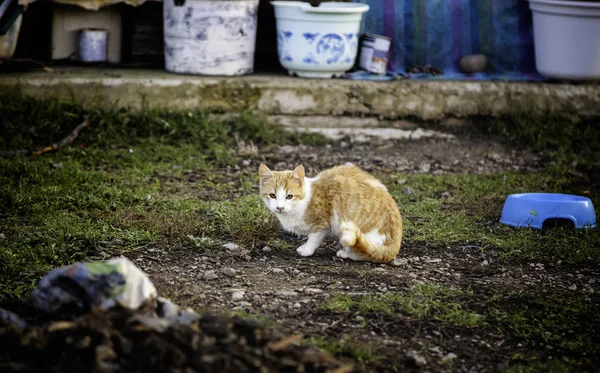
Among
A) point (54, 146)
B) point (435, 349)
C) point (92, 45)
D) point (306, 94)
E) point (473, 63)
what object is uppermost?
point (92, 45)

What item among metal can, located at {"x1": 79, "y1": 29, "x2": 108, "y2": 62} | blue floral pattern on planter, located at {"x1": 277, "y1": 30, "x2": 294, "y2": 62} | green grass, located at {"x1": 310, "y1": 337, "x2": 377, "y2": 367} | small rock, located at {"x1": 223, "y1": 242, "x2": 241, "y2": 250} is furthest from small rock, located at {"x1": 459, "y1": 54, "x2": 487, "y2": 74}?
green grass, located at {"x1": 310, "y1": 337, "x2": 377, "y2": 367}

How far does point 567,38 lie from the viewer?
21.5 feet

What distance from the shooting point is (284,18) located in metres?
6.62

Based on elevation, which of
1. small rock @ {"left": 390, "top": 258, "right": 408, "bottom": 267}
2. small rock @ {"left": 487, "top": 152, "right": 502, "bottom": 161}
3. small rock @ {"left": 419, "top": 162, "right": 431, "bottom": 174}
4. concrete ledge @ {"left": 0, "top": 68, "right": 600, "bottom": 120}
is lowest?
small rock @ {"left": 390, "top": 258, "right": 408, "bottom": 267}

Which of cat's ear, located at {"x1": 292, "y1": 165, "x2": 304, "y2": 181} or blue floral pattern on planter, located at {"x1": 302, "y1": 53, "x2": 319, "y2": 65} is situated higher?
blue floral pattern on planter, located at {"x1": 302, "y1": 53, "x2": 319, "y2": 65}

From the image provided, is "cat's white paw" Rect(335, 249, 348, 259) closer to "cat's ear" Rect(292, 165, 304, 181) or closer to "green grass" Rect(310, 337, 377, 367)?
"cat's ear" Rect(292, 165, 304, 181)

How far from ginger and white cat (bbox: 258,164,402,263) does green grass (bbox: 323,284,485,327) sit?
1.37ft

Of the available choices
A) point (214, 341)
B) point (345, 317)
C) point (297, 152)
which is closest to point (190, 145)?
point (297, 152)

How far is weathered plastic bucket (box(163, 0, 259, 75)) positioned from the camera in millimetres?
6453

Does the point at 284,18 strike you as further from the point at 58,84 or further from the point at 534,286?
the point at 534,286

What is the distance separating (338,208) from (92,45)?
12.4 ft

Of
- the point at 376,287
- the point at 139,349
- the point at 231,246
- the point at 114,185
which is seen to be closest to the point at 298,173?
the point at 231,246

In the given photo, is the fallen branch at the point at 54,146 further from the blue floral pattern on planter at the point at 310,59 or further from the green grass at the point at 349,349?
the green grass at the point at 349,349

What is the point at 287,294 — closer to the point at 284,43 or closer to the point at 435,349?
the point at 435,349
